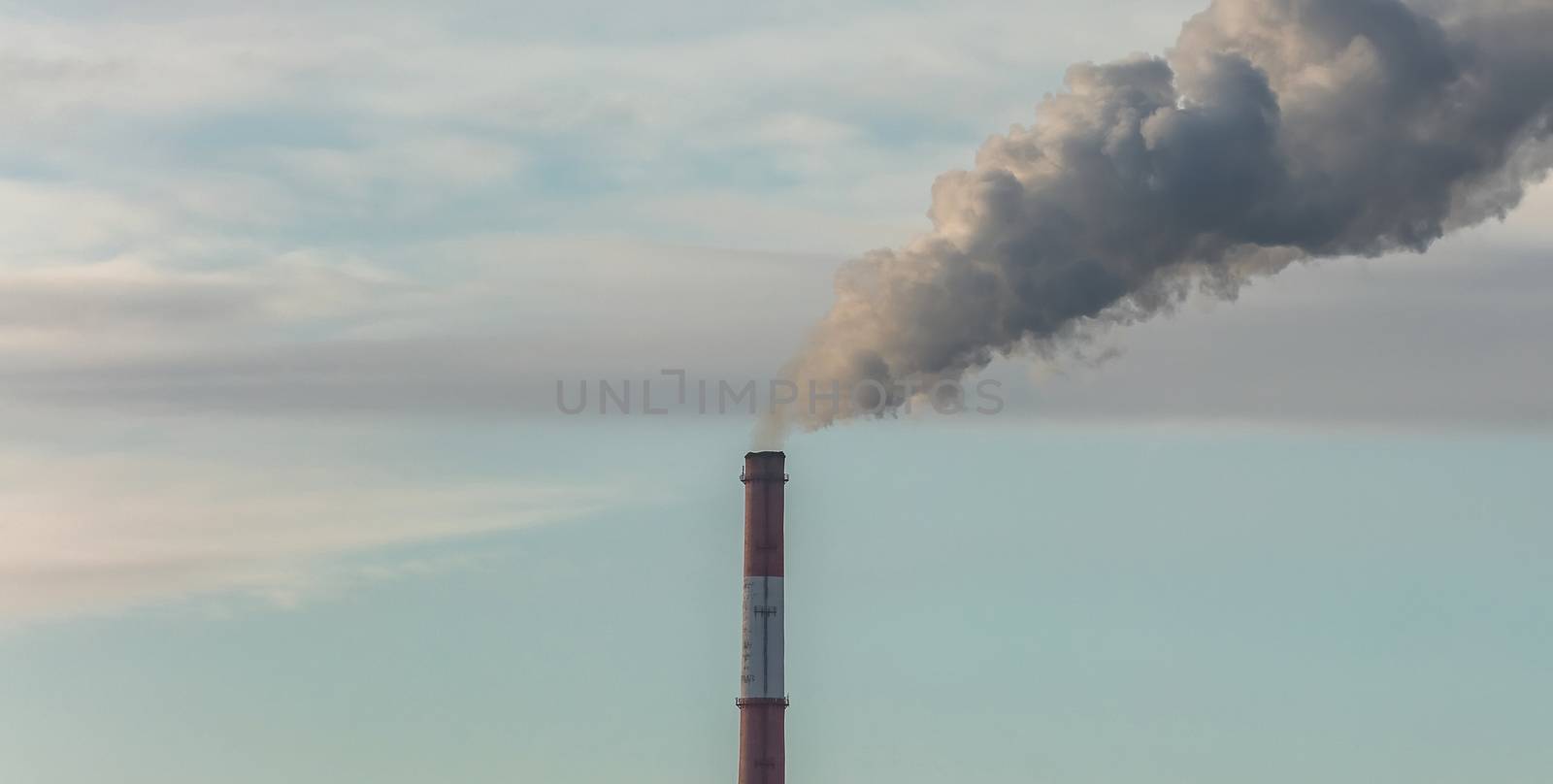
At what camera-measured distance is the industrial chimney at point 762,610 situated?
106375mm

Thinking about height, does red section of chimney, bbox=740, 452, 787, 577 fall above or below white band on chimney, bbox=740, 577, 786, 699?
above

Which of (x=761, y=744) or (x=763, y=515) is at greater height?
(x=763, y=515)

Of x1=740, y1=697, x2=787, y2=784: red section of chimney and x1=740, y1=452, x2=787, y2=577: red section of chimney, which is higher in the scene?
x1=740, y1=452, x2=787, y2=577: red section of chimney

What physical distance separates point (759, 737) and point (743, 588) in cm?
380

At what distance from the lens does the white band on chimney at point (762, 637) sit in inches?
4210

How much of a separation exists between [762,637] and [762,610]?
68 cm

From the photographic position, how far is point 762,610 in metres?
107

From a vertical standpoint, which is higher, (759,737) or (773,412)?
(773,412)

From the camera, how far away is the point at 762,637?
351 ft

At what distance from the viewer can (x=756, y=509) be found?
106688 mm

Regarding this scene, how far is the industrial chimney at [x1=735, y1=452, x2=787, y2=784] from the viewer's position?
10638 cm

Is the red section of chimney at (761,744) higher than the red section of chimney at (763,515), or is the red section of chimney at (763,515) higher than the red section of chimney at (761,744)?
the red section of chimney at (763,515)

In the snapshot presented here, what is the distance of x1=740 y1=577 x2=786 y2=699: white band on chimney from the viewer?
10694 centimetres

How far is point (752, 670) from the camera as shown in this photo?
107m
